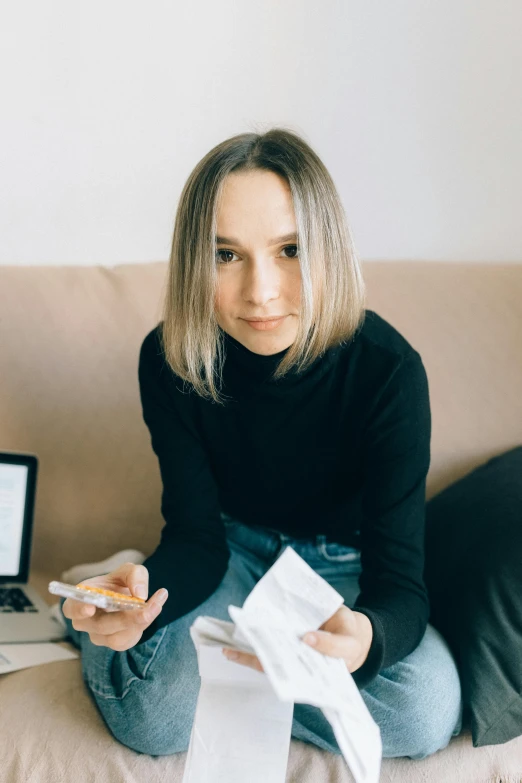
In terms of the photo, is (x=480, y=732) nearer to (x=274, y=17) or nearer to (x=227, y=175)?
(x=227, y=175)

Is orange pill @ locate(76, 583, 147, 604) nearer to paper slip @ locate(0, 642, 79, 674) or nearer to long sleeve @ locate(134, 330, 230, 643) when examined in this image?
long sleeve @ locate(134, 330, 230, 643)

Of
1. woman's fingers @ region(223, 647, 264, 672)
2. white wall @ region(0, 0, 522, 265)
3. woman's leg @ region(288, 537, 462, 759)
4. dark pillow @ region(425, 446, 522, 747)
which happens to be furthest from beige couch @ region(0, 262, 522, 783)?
woman's fingers @ region(223, 647, 264, 672)

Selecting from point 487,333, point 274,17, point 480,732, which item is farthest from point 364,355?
point 274,17

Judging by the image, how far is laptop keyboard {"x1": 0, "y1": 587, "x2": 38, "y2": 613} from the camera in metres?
1.21

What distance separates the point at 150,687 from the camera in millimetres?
949

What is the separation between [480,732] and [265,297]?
22.7 inches

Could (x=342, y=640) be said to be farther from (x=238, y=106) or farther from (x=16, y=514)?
(x=238, y=106)

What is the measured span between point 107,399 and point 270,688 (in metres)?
0.69

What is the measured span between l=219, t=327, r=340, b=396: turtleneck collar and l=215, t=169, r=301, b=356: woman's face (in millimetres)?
96

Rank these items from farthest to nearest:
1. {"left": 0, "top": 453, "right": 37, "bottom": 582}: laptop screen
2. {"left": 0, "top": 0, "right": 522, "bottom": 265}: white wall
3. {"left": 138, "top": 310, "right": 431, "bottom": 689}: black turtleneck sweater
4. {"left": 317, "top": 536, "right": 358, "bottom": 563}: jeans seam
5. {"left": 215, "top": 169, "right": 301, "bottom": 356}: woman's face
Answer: {"left": 0, "top": 0, "right": 522, "bottom": 265}: white wall
{"left": 0, "top": 453, "right": 37, "bottom": 582}: laptop screen
{"left": 317, "top": 536, "right": 358, "bottom": 563}: jeans seam
{"left": 138, "top": 310, "right": 431, "bottom": 689}: black turtleneck sweater
{"left": 215, "top": 169, "right": 301, "bottom": 356}: woman's face

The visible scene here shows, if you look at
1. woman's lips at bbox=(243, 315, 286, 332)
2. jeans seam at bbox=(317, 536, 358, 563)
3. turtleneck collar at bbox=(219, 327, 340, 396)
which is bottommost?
jeans seam at bbox=(317, 536, 358, 563)

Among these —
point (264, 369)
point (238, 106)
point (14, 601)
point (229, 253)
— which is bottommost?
point (14, 601)

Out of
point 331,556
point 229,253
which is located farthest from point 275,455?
point 229,253

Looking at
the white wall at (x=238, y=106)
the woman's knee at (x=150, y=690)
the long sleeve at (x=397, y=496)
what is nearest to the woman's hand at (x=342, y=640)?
the long sleeve at (x=397, y=496)
